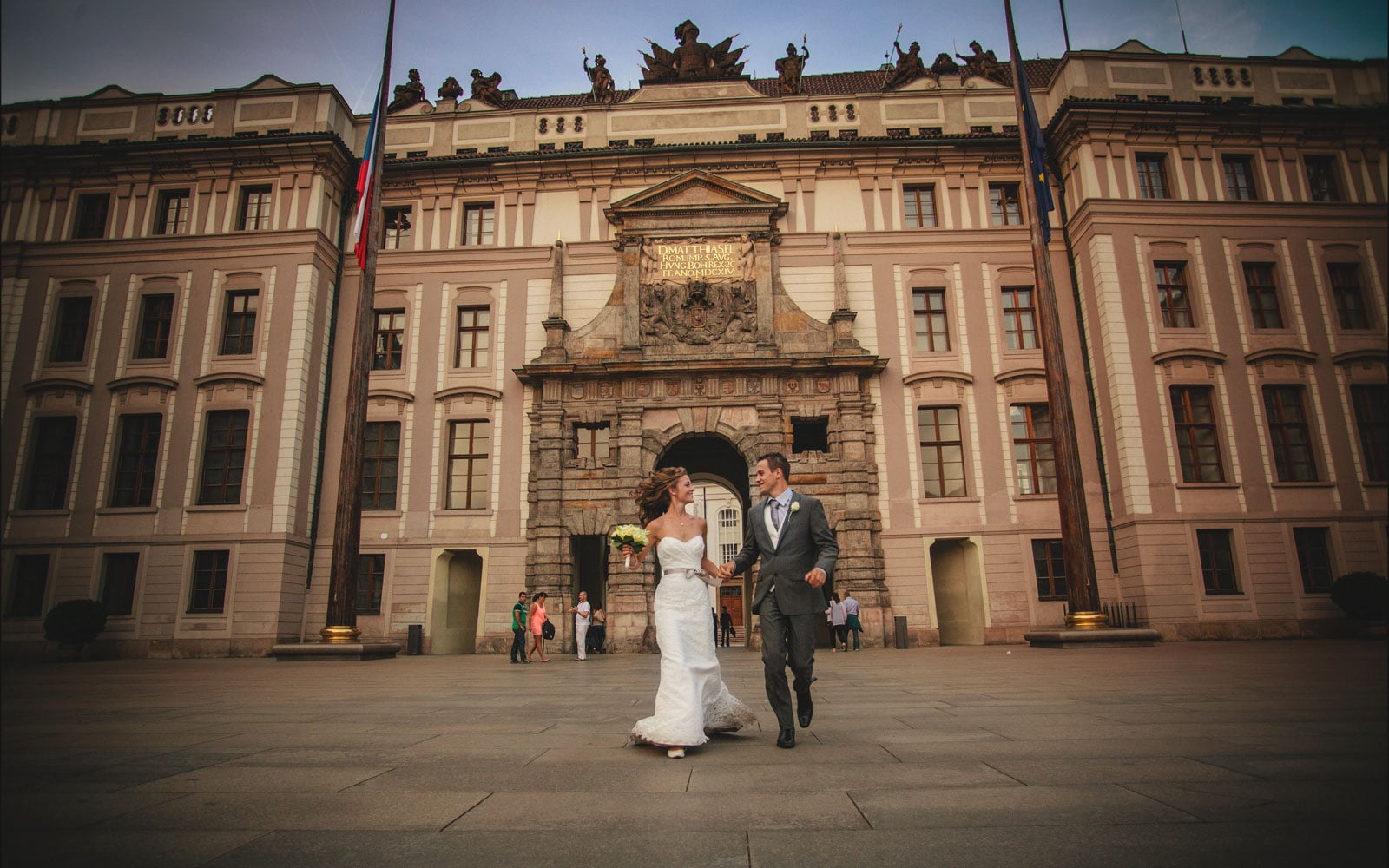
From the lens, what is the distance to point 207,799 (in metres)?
4.15

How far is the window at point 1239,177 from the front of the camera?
24703mm

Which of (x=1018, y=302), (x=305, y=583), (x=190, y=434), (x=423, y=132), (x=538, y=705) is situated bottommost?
(x=538, y=705)

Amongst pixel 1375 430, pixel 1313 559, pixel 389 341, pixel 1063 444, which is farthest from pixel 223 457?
pixel 1313 559

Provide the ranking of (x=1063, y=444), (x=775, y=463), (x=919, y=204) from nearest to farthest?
(x=775, y=463) → (x=1063, y=444) → (x=919, y=204)

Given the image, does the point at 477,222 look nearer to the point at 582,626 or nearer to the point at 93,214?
the point at 93,214

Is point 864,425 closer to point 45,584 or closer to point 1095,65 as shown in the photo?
point 1095,65

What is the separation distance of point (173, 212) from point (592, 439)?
51.8 ft

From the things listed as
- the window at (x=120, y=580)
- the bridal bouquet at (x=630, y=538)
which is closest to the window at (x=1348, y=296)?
the bridal bouquet at (x=630, y=538)

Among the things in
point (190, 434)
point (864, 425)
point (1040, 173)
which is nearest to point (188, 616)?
point (190, 434)

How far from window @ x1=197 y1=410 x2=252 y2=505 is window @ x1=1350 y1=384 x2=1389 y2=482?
26.7 m

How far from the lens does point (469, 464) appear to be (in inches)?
996

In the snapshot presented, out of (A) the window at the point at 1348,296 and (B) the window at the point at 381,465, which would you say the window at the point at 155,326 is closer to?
(B) the window at the point at 381,465

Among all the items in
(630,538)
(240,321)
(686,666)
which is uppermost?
(240,321)

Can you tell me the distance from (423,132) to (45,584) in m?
18.4
